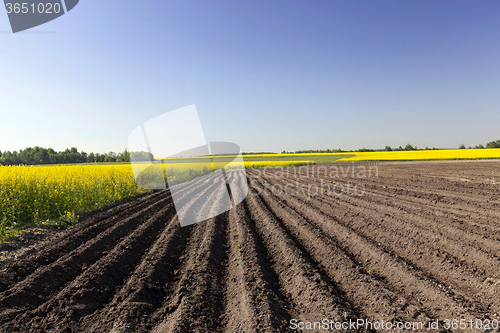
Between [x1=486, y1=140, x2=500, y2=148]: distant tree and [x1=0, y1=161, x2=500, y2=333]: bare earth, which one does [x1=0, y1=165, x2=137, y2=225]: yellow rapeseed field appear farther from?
[x1=486, y1=140, x2=500, y2=148]: distant tree

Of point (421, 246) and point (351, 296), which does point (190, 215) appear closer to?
point (351, 296)

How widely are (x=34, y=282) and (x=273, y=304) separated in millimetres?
3944

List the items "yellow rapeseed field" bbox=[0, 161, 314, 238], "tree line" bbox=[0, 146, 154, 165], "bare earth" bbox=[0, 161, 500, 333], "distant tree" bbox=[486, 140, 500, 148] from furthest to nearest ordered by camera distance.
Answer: "distant tree" bbox=[486, 140, 500, 148]
"tree line" bbox=[0, 146, 154, 165]
"yellow rapeseed field" bbox=[0, 161, 314, 238]
"bare earth" bbox=[0, 161, 500, 333]

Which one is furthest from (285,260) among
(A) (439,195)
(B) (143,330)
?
(A) (439,195)

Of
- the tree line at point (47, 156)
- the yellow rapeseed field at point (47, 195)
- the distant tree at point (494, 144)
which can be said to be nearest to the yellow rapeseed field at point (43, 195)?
the yellow rapeseed field at point (47, 195)

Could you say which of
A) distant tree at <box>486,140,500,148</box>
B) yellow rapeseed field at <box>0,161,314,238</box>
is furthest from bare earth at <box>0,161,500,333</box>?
distant tree at <box>486,140,500,148</box>

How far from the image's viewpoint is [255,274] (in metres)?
4.31

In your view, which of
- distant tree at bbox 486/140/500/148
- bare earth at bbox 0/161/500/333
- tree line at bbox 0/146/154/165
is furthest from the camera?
distant tree at bbox 486/140/500/148

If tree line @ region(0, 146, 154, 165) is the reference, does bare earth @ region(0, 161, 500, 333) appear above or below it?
below

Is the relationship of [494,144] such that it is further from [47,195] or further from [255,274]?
[47,195]

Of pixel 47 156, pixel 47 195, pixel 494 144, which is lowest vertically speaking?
pixel 47 195

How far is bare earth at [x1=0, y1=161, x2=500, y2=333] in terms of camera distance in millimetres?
3229

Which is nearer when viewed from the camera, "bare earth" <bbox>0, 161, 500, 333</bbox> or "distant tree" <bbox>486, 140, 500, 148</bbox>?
"bare earth" <bbox>0, 161, 500, 333</bbox>

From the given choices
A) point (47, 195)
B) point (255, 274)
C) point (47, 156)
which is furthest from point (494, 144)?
point (47, 156)
